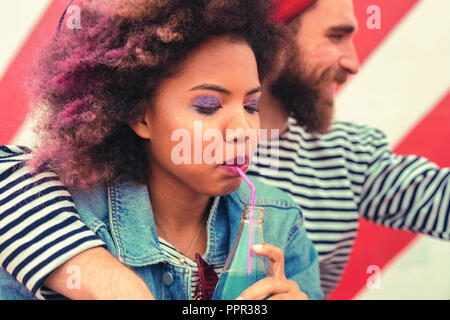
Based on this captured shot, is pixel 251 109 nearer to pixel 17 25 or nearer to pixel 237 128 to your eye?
A: pixel 237 128

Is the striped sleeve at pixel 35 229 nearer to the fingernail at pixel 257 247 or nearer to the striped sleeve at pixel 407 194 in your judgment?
the fingernail at pixel 257 247

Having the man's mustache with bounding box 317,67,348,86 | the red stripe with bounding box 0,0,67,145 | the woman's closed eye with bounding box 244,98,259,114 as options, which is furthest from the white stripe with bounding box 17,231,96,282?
the man's mustache with bounding box 317,67,348,86

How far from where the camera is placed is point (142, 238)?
84cm

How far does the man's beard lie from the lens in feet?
4.31

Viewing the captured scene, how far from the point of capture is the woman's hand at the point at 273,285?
27.1 inches

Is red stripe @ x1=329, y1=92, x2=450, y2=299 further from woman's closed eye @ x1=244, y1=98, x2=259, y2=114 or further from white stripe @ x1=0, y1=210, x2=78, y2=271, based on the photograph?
white stripe @ x1=0, y1=210, x2=78, y2=271

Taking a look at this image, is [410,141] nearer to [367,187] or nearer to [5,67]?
[367,187]

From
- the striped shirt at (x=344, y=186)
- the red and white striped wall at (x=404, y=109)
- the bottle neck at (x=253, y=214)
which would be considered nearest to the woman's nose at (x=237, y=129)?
the bottle neck at (x=253, y=214)

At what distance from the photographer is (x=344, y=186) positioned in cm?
132

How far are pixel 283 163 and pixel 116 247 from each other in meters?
0.59

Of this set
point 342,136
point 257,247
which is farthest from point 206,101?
point 342,136

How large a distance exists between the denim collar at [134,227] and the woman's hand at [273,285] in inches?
6.9

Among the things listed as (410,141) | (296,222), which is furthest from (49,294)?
(410,141)

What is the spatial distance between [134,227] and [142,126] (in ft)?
0.55
